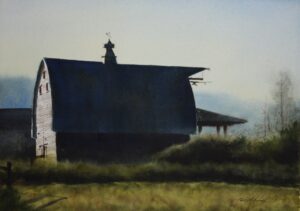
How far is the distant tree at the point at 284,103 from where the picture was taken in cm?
346

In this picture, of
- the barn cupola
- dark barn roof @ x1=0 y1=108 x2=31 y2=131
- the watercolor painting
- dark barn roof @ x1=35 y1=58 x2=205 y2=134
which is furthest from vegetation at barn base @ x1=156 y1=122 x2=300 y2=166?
dark barn roof @ x1=0 y1=108 x2=31 y2=131

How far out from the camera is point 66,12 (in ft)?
10.4

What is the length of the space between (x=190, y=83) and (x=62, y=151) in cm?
78

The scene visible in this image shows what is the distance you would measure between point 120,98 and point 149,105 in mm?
160

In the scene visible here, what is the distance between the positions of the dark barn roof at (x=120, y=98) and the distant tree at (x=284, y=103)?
53 cm

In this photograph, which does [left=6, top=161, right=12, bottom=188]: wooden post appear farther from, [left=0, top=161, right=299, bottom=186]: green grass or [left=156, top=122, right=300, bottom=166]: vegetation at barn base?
[left=156, top=122, right=300, bottom=166]: vegetation at barn base

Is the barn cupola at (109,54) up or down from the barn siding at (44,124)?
up

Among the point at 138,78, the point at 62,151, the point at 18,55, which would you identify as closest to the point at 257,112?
the point at 138,78

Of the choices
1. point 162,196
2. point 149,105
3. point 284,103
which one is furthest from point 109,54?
point 284,103

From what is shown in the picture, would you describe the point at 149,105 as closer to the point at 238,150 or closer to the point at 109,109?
the point at 109,109

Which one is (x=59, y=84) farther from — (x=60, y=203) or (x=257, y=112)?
(x=257, y=112)

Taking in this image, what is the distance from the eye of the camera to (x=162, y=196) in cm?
314

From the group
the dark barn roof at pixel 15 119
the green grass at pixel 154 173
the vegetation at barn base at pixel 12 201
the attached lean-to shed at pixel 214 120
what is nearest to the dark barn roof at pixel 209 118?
the attached lean-to shed at pixel 214 120
